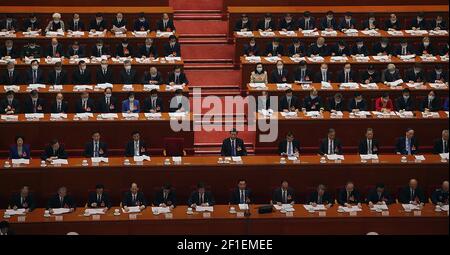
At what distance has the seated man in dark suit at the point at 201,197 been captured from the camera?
42.2 ft

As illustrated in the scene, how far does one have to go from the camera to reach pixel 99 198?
12.9 meters

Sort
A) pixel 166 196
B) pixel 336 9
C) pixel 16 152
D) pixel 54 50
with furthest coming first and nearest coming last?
pixel 336 9 < pixel 54 50 < pixel 16 152 < pixel 166 196

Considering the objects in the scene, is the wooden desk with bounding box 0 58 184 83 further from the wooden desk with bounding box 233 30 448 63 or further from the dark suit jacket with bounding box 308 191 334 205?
the dark suit jacket with bounding box 308 191 334 205

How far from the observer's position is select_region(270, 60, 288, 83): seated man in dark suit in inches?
626

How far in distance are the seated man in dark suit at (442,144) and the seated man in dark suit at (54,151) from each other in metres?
5.76

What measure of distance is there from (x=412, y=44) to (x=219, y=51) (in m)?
3.64

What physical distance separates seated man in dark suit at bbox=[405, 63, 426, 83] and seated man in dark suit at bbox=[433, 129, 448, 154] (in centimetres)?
197

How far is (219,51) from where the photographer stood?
1742 centimetres

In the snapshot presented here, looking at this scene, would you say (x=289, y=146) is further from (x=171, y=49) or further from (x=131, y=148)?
(x=171, y=49)

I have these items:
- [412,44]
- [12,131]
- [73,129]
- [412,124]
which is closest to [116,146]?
[73,129]

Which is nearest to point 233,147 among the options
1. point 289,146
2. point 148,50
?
point 289,146

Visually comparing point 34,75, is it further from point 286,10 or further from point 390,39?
point 390,39

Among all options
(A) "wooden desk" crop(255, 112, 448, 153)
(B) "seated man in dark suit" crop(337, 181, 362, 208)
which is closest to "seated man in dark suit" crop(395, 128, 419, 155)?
(A) "wooden desk" crop(255, 112, 448, 153)

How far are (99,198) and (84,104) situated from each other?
2.42 m
